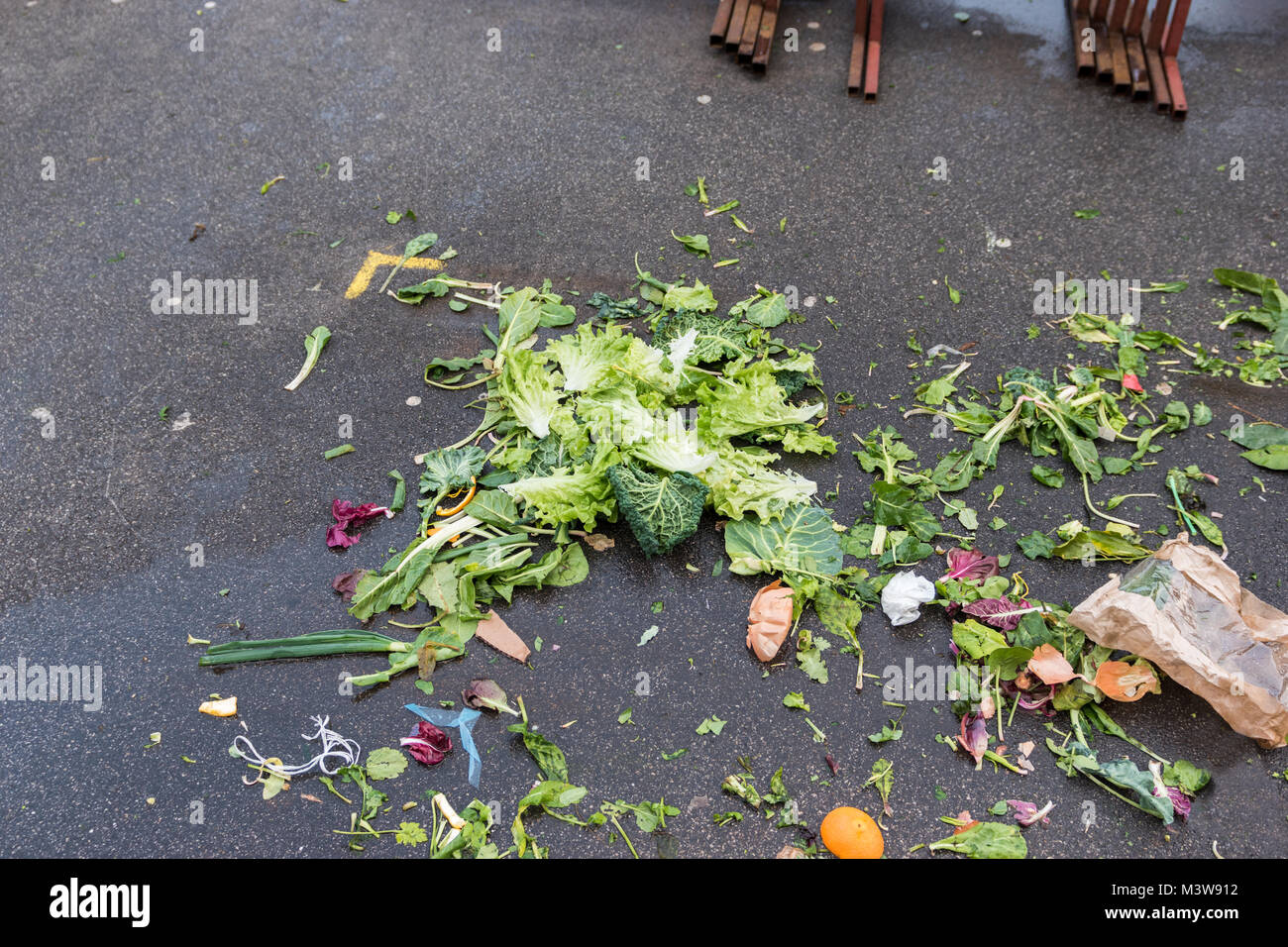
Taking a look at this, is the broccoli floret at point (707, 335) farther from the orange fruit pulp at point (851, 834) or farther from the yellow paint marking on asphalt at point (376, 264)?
the orange fruit pulp at point (851, 834)

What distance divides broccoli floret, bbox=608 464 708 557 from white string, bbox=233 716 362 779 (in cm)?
127

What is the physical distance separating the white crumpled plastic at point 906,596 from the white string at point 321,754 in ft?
6.43

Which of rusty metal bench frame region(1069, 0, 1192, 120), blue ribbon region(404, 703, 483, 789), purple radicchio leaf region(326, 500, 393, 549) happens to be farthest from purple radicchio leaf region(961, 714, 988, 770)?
rusty metal bench frame region(1069, 0, 1192, 120)

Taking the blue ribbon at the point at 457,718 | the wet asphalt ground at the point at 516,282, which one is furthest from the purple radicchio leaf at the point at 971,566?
the blue ribbon at the point at 457,718

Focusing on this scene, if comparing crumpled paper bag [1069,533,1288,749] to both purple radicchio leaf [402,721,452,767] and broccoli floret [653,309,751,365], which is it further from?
purple radicchio leaf [402,721,452,767]

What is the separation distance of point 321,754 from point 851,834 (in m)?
1.77

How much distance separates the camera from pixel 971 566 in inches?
134

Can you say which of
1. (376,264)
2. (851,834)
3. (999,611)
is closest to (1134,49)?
(999,611)

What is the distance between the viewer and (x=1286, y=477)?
3764mm

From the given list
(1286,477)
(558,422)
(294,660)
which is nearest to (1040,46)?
(1286,477)

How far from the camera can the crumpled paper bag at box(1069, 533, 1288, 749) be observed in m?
2.95

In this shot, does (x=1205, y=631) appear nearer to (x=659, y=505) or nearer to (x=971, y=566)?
(x=971, y=566)

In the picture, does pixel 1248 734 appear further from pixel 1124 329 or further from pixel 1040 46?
pixel 1040 46

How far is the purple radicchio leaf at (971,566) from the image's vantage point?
3400 mm
